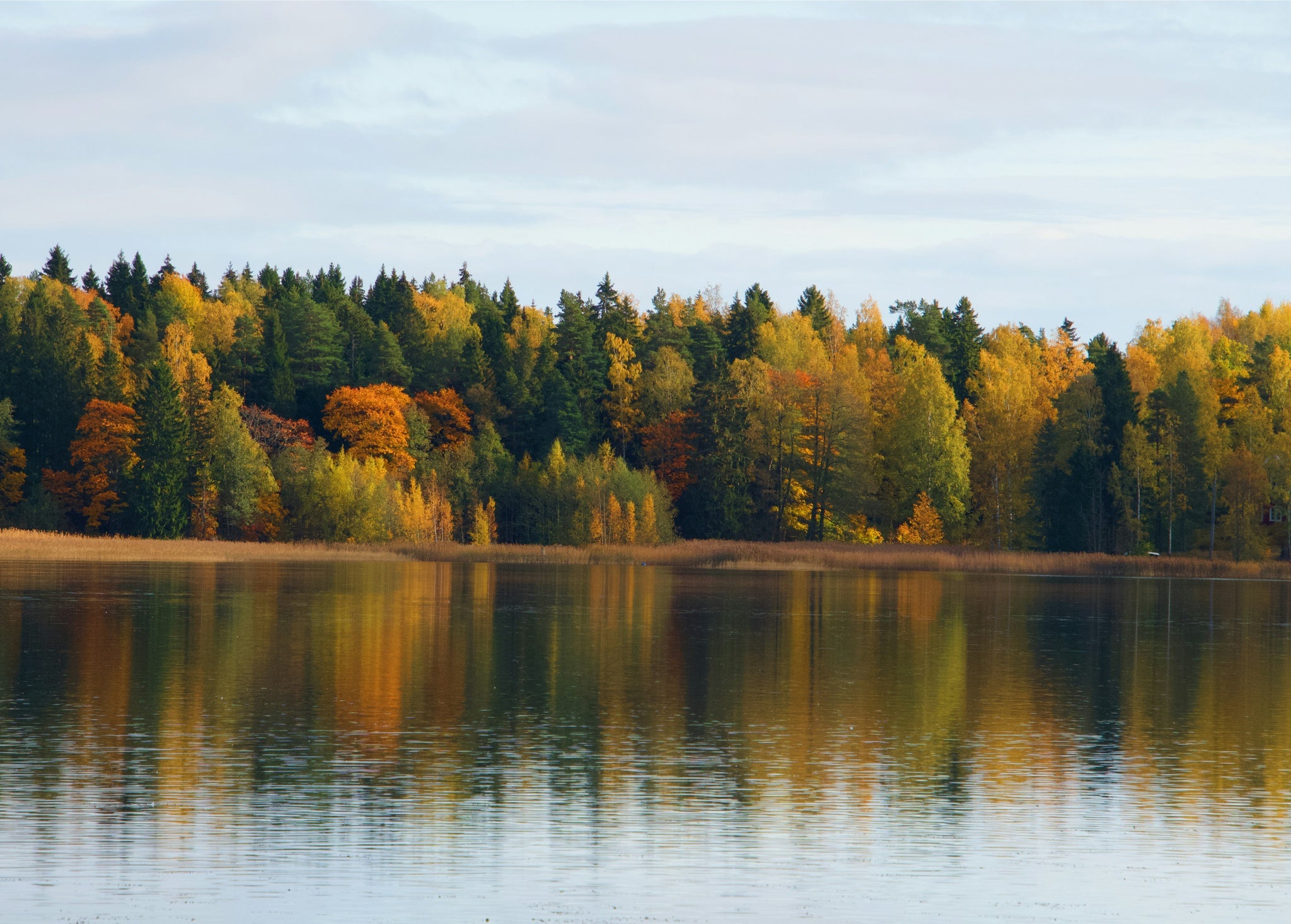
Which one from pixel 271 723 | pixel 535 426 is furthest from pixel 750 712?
pixel 535 426

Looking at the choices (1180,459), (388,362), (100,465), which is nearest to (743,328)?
(388,362)

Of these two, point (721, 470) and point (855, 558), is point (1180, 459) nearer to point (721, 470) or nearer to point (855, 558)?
point (855, 558)

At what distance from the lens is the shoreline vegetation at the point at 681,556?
9194 centimetres

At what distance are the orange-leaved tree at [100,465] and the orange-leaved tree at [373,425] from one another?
17.1 m

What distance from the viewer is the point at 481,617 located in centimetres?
5181

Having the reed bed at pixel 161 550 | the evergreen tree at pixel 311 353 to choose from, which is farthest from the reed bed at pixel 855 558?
the evergreen tree at pixel 311 353

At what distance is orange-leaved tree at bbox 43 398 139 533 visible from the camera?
118125mm

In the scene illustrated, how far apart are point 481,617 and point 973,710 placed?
79.7 ft

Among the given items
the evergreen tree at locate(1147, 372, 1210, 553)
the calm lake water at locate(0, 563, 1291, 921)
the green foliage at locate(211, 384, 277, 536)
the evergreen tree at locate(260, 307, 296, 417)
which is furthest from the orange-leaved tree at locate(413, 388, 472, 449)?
the calm lake water at locate(0, 563, 1291, 921)

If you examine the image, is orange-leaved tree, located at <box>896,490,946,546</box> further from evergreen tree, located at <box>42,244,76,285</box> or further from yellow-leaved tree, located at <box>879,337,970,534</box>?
evergreen tree, located at <box>42,244,76,285</box>

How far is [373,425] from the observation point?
12581 cm

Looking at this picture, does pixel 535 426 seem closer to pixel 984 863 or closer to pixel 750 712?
pixel 750 712

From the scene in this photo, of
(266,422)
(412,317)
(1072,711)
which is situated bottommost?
(1072,711)

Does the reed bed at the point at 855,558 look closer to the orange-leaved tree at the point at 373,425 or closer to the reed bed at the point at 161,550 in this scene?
the reed bed at the point at 161,550
